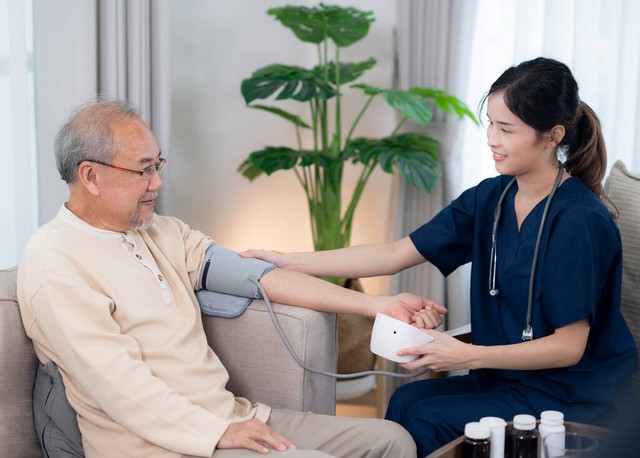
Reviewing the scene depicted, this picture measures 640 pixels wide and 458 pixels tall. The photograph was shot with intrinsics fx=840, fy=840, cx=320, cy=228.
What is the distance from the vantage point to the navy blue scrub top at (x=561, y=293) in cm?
173

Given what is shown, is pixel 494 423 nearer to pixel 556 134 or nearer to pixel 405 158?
pixel 556 134

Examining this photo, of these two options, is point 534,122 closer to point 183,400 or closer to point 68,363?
point 183,400

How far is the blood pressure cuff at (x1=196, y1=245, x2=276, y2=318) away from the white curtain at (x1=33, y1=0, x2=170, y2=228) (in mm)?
643

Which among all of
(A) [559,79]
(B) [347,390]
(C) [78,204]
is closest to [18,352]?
(C) [78,204]

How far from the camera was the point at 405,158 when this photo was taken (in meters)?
2.84

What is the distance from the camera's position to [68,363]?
5.22ft

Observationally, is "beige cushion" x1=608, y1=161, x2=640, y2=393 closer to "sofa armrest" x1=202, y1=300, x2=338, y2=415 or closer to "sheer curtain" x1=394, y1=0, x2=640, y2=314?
"sheer curtain" x1=394, y1=0, x2=640, y2=314

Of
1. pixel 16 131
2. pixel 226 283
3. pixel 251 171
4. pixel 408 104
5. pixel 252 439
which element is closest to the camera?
pixel 252 439

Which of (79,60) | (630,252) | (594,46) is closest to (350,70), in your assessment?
(594,46)

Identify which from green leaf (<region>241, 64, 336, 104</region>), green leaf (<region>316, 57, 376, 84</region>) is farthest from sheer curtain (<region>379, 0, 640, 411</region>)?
green leaf (<region>241, 64, 336, 104</region>)

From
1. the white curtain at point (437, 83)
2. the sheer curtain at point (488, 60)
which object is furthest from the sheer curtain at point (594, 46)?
the white curtain at point (437, 83)

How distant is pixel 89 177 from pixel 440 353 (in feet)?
2.63

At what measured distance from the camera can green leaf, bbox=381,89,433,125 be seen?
8.87 feet

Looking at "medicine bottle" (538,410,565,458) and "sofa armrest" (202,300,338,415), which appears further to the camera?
"sofa armrest" (202,300,338,415)
